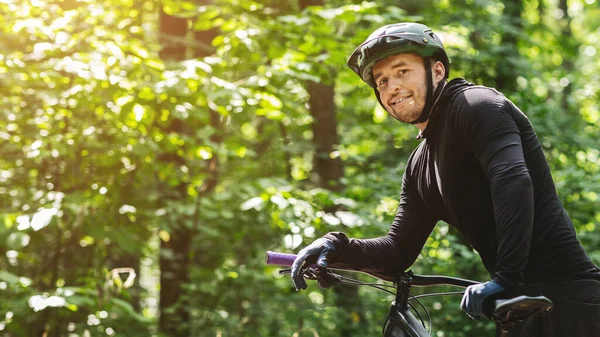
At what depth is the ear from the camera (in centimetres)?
273

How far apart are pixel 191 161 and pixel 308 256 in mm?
5161

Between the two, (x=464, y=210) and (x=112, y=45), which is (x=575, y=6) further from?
(x=464, y=210)

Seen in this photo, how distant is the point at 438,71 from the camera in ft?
8.98

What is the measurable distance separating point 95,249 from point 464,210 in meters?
5.27

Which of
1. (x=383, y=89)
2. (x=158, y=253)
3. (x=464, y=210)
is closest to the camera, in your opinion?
(x=464, y=210)

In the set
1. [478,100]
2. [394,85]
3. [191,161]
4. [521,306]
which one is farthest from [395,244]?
[191,161]

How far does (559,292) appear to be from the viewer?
231 centimetres

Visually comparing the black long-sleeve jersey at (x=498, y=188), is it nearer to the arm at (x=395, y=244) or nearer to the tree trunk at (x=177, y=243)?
the arm at (x=395, y=244)

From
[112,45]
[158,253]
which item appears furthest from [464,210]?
[158,253]

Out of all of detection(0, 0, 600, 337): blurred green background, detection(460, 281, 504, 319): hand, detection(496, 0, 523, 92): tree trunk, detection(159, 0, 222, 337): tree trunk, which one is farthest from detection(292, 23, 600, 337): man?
detection(496, 0, 523, 92): tree trunk

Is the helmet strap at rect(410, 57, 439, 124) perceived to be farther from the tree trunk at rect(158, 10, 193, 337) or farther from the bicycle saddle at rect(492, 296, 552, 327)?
the tree trunk at rect(158, 10, 193, 337)

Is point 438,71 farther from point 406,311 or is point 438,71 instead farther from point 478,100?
point 406,311

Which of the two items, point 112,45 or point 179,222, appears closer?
point 112,45

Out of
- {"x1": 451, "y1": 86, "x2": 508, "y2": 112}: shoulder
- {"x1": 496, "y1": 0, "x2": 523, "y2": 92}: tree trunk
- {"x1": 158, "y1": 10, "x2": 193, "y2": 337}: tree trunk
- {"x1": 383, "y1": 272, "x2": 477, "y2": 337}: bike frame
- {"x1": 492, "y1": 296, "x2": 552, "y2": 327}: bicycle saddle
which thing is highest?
{"x1": 451, "y1": 86, "x2": 508, "y2": 112}: shoulder
